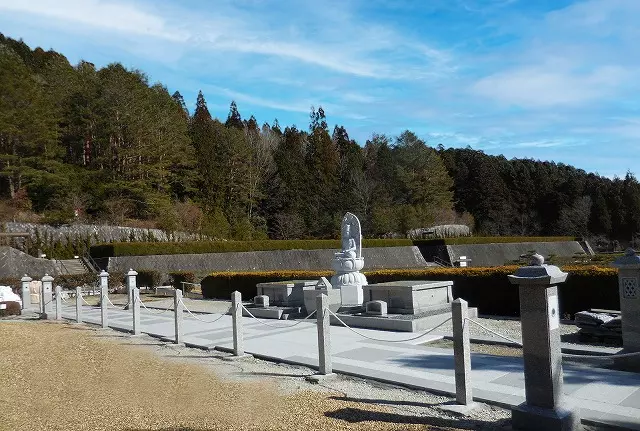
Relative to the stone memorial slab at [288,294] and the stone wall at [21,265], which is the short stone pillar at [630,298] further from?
the stone wall at [21,265]

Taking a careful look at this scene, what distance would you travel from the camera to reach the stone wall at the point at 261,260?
3397 cm

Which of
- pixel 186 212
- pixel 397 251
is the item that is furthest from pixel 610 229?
pixel 186 212

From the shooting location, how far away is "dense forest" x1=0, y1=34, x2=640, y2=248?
42.2 m

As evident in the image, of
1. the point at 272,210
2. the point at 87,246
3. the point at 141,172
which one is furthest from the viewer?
the point at 272,210

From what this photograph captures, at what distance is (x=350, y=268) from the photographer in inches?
666

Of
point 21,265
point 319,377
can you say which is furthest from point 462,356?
point 21,265

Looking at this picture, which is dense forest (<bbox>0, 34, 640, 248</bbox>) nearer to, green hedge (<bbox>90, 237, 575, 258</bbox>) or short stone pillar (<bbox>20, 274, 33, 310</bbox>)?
green hedge (<bbox>90, 237, 575, 258</bbox>)

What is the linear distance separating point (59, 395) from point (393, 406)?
4751mm

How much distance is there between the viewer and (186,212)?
4872 centimetres

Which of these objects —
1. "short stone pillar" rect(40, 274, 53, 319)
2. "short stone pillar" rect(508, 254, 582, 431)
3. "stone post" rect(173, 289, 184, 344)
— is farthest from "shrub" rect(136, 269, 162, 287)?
"short stone pillar" rect(508, 254, 582, 431)

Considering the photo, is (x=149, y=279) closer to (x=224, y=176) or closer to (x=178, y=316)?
A: (x=178, y=316)

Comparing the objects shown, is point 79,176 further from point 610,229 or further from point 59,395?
point 610,229

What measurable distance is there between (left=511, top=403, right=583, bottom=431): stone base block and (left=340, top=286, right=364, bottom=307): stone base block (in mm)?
10859

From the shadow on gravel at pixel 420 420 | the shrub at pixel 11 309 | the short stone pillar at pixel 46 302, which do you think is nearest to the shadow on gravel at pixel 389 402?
the shadow on gravel at pixel 420 420
